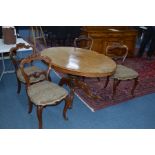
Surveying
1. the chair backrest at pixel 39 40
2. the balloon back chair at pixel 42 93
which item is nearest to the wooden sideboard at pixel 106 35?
the chair backrest at pixel 39 40

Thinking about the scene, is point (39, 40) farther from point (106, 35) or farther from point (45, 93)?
point (45, 93)

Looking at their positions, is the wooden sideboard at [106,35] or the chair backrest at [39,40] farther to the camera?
the chair backrest at [39,40]

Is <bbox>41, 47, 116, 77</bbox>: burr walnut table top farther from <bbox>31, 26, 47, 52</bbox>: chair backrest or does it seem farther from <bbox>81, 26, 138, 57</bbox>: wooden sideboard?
<bbox>31, 26, 47, 52</bbox>: chair backrest

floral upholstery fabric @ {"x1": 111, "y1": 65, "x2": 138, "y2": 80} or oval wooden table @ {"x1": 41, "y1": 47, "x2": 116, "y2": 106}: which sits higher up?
oval wooden table @ {"x1": 41, "y1": 47, "x2": 116, "y2": 106}

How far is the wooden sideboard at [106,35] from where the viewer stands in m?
4.99

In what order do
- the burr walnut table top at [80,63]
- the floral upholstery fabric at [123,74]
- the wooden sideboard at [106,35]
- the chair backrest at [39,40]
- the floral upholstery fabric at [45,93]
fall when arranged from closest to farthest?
the floral upholstery fabric at [45,93] → the burr walnut table top at [80,63] → the floral upholstery fabric at [123,74] → the wooden sideboard at [106,35] → the chair backrest at [39,40]

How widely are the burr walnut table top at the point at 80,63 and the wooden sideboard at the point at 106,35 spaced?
1.63 metres

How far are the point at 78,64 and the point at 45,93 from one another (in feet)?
2.05

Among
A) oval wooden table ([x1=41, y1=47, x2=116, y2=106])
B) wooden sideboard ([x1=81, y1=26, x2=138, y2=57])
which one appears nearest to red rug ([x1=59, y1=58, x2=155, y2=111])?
oval wooden table ([x1=41, y1=47, x2=116, y2=106])

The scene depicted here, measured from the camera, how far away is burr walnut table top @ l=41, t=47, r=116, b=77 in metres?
2.69

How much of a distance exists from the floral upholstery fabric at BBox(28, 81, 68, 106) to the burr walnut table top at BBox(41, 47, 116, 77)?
0.88ft

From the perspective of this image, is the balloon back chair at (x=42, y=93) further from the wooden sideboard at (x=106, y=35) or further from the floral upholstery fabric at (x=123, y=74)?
the wooden sideboard at (x=106, y=35)

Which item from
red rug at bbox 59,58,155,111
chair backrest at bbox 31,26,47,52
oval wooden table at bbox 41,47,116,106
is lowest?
red rug at bbox 59,58,155,111

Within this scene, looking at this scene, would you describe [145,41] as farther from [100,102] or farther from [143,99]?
[100,102]
